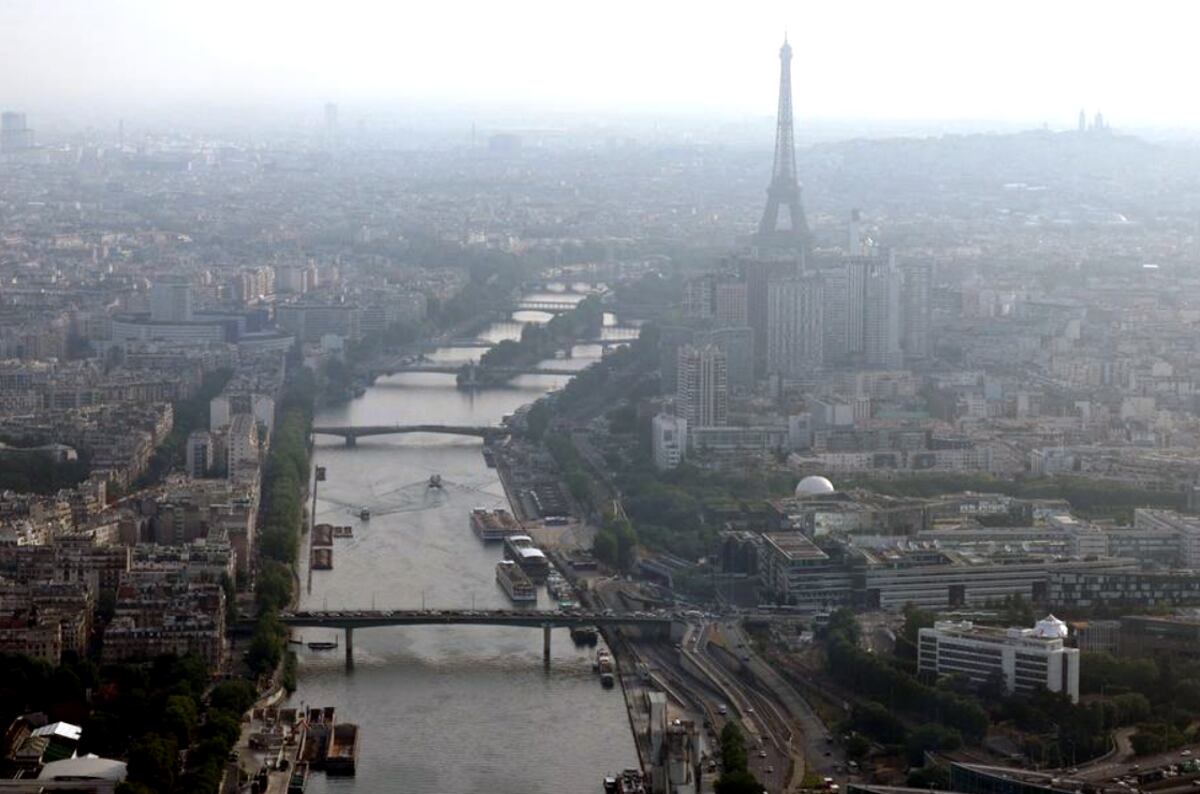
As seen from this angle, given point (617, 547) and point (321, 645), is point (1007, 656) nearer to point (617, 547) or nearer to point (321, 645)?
point (321, 645)

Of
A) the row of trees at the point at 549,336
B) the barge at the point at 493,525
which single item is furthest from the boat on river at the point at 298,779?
the row of trees at the point at 549,336

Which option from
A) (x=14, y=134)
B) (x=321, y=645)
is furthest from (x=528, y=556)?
(x=14, y=134)

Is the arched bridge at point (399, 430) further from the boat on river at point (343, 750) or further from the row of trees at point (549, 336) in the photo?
the boat on river at point (343, 750)

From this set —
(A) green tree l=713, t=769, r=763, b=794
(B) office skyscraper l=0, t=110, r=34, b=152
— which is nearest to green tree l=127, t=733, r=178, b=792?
(A) green tree l=713, t=769, r=763, b=794

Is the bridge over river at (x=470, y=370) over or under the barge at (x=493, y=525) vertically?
under

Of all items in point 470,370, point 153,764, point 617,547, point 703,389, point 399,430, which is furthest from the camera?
point 470,370

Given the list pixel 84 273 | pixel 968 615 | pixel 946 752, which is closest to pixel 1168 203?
pixel 84 273
